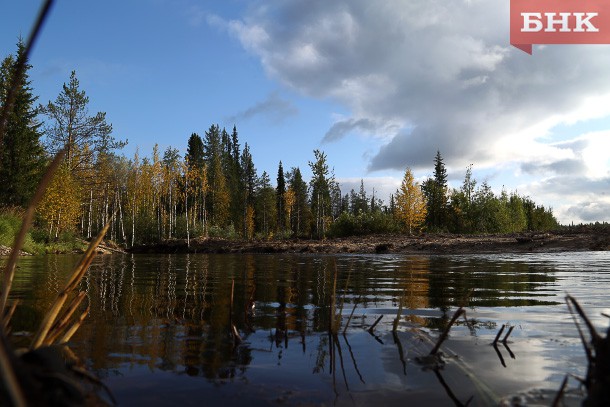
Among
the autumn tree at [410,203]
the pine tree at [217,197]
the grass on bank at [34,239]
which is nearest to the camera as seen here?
the grass on bank at [34,239]

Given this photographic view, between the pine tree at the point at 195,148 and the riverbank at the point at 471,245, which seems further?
the pine tree at the point at 195,148

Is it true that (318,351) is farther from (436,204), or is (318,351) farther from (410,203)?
(436,204)

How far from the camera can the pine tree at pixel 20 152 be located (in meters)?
32.3

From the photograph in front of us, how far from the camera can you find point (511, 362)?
2.54 metres

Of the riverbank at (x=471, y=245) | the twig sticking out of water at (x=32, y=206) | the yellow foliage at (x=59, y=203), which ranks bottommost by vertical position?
the riverbank at (x=471, y=245)

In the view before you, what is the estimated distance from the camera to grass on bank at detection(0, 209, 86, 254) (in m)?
20.5

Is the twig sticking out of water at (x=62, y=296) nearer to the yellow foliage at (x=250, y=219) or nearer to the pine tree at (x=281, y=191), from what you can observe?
the yellow foliage at (x=250, y=219)

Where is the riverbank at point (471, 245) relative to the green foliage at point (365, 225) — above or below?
below

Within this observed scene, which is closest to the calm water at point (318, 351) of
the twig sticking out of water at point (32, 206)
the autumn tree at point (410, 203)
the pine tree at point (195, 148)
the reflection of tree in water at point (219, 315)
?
the reflection of tree in water at point (219, 315)

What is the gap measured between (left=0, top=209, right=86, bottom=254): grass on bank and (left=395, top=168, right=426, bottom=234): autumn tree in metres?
29.0

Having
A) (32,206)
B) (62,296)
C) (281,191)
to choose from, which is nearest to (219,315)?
(62,296)

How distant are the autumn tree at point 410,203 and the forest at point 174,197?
102 millimetres

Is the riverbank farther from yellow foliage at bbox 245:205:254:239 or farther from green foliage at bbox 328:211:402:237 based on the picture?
yellow foliage at bbox 245:205:254:239

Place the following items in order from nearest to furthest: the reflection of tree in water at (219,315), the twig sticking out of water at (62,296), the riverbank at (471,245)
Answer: the twig sticking out of water at (62,296) → the reflection of tree in water at (219,315) → the riverbank at (471,245)
